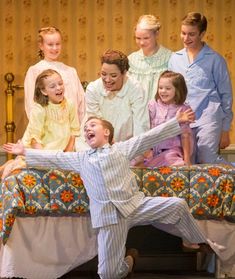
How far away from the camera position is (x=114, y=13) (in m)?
8.14

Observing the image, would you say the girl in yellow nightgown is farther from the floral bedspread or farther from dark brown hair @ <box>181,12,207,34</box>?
dark brown hair @ <box>181,12,207,34</box>

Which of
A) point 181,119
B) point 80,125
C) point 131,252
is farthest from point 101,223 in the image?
point 80,125

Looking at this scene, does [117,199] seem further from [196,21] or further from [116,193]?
[196,21]

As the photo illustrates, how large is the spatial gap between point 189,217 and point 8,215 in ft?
3.35

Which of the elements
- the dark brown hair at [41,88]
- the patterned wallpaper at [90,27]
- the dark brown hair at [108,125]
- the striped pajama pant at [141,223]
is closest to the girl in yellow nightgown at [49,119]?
the dark brown hair at [41,88]

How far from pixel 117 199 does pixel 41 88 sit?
102cm

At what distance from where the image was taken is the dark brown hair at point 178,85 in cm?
603

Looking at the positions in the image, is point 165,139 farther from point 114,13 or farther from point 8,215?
point 114,13

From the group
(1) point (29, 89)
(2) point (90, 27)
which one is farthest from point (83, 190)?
(2) point (90, 27)

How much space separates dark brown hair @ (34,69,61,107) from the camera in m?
6.10

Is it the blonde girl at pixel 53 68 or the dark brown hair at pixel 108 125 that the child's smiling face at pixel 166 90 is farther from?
the blonde girl at pixel 53 68

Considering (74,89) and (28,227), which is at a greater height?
(74,89)

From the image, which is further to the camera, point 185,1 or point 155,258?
point 185,1

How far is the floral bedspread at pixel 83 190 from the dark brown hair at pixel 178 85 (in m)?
0.49
